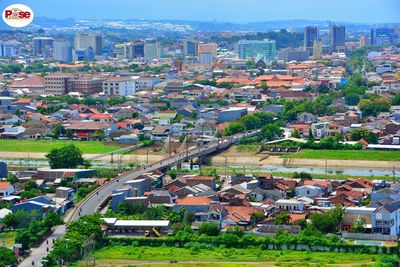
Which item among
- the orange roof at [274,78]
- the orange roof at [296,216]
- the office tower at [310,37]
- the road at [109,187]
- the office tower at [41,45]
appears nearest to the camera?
the road at [109,187]

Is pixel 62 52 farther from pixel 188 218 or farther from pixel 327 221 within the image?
pixel 327 221

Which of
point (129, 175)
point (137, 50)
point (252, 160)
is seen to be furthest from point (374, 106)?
point (137, 50)

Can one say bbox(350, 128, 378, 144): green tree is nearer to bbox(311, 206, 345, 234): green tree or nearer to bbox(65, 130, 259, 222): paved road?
bbox(65, 130, 259, 222): paved road

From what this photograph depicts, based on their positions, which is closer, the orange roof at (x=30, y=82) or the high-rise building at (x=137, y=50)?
the orange roof at (x=30, y=82)

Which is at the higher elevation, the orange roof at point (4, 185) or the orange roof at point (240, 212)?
the orange roof at point (240, 212)

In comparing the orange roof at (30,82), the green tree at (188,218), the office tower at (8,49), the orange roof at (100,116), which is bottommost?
the office tower at (8,49)

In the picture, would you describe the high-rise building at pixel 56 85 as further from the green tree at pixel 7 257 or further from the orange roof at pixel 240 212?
the green tree at pixel 7 257

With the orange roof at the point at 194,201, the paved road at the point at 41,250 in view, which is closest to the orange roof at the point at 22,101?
the orange roof at the point at 194,201
